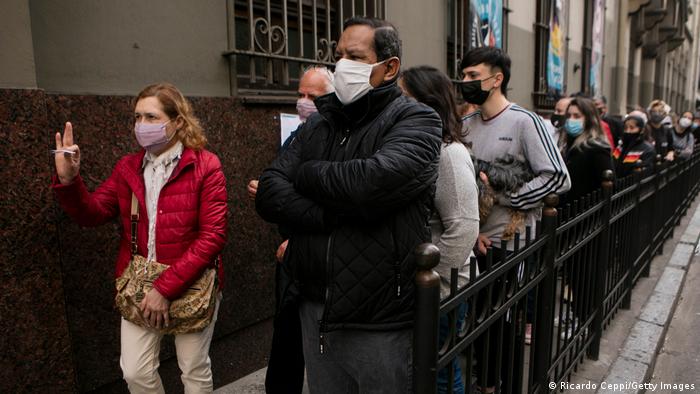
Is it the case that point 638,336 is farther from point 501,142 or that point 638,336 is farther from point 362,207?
point 362,207

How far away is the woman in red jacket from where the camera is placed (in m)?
2.29

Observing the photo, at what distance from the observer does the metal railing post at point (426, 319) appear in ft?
4.70

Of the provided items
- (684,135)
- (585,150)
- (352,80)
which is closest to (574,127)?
(585,150)

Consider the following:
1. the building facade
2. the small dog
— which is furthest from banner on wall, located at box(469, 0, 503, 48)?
the small dog

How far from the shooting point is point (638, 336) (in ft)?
13.0

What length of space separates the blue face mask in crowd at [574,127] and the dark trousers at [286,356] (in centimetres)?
272

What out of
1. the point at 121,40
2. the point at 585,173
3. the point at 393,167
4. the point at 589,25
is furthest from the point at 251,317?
the point at 589,25

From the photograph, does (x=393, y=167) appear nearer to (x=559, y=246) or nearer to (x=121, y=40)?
(x=559, y=246)

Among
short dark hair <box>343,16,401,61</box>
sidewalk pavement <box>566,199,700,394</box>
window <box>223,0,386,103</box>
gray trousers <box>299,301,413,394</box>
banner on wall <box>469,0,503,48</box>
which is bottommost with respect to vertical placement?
sidewalk pavement <box>566,199,700,394</box>

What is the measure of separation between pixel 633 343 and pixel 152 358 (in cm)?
330

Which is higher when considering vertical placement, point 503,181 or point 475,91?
point 475,91

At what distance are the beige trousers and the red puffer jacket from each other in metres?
0.27

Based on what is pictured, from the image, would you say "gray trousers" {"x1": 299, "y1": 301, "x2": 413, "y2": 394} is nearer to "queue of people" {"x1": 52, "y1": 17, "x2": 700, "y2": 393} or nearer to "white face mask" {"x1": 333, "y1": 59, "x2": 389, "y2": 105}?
"queue of people" {"x1": 52, "y1": 17, "x2": 700, "y2": 393}

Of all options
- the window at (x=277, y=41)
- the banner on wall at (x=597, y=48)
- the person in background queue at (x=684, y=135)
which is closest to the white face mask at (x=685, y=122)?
the person in background queue at (x=684, y=135)
